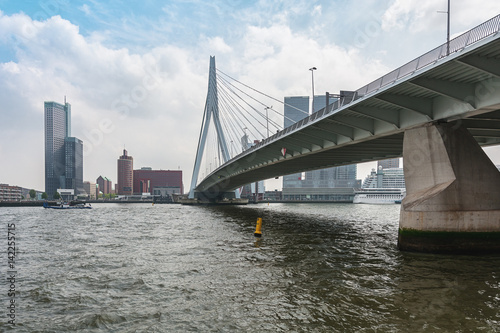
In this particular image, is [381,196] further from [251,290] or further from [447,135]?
[251,290]

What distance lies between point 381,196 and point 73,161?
103183 mm

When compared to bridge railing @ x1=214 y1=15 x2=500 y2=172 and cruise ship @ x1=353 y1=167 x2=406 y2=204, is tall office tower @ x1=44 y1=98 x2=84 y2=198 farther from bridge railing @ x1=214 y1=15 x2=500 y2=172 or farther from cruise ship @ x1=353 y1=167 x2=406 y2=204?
bridge railing @ x1=214 y1=15 x2=500 y2=172

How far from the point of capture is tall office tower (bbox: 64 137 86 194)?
97.8 meters

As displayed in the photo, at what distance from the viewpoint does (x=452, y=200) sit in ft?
48.8

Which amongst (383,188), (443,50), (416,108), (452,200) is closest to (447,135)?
(416,108)

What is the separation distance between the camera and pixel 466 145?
52.3 feet

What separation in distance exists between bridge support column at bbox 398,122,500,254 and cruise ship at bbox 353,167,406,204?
9644cm

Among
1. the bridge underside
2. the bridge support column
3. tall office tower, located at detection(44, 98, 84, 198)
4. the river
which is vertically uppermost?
tall office tower, located at detection(44, 98, 84, 198)

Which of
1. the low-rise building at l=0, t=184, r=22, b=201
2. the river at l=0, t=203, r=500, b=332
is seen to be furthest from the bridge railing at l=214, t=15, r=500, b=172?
the low-rise building at l=0, t=184, r=22, b=201

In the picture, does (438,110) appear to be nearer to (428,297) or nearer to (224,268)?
(428,297)

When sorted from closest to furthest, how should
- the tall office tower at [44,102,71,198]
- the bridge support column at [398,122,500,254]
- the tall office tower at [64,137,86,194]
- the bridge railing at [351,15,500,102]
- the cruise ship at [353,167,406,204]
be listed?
the bridge railing at [351,15,500,102]
the bridge support column at [398,122,500,254]
the tall office tower at [64,137,86,194]
the tall office tower at [44,102,71,198]
the cruise ship at [353,167,406,204]

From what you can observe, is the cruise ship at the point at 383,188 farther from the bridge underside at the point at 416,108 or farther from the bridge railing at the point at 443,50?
the bridge railing at the point at 443,50

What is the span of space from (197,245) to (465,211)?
13.0 metres

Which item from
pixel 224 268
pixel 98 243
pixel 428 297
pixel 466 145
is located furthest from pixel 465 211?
pixel 98 243
